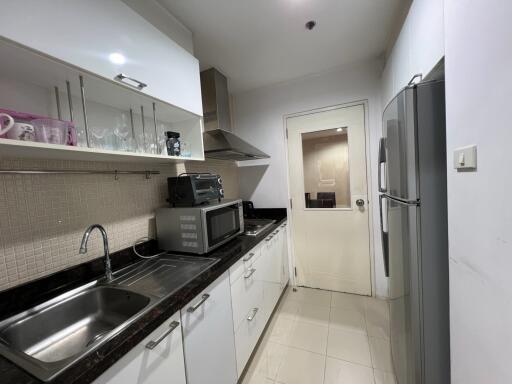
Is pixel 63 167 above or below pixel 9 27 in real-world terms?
below

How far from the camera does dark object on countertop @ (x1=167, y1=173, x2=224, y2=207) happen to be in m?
1.45

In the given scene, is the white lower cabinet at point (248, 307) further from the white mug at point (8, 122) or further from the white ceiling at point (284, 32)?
the white ceiling at point (284, 32)

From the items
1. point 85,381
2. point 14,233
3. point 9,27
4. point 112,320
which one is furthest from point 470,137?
point 14,233

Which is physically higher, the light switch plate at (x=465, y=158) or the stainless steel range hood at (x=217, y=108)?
the stainless steel range hood at (x=217, y=108)

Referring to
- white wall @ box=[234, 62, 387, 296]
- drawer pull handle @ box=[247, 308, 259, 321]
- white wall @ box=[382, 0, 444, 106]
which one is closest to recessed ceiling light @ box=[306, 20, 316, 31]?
white wall @ box=[382, 0, 444, 106]

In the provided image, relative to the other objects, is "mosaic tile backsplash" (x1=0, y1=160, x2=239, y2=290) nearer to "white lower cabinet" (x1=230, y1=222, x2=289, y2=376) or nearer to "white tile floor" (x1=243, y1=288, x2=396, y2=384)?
"white lower cabinet" (x1=230, y1=222, x2=289, y2=376)

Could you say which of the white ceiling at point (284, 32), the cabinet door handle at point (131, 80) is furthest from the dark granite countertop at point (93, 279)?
the white ceiling at point (284, 32)

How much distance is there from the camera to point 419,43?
3.73ft

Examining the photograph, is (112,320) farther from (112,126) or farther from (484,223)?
(484,223)

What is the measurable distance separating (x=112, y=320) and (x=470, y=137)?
5.30ft

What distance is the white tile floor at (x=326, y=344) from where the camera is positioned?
4.81 feet

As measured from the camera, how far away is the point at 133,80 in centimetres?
Answer: 102

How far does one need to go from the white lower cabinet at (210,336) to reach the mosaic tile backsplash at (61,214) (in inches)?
26.1

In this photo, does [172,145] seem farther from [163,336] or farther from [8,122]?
[163,336]
